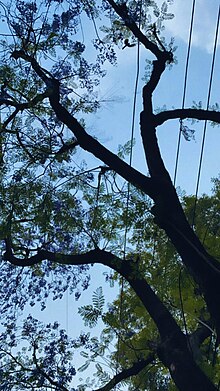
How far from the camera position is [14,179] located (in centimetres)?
647

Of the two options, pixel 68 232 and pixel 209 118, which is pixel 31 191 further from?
pixel 209 118

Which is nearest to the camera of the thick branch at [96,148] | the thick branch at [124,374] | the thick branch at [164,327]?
the thick branch at [164,327]

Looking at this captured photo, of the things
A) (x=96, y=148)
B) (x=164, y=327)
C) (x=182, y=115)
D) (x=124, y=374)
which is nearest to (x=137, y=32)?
(x=182, y=115)

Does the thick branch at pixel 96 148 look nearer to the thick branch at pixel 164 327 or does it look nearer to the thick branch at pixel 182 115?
the thick branch at pixel 182 115

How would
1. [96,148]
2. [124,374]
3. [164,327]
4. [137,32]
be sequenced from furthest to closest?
[137,32] < [124,374] < [96,148] < [164,327]

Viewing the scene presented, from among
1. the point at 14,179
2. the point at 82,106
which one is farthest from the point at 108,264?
the point at 82,106

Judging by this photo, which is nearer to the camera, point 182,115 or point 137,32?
point 182,115

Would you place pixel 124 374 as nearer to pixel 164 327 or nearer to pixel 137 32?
pixel 164 327

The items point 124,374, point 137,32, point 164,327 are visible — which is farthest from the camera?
point 137,32

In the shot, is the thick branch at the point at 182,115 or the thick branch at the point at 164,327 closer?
the thick branch at the point at 164,327

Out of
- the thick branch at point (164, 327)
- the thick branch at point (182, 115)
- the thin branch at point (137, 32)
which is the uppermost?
the thin branch at point (137, 32)

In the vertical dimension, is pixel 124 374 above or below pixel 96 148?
below

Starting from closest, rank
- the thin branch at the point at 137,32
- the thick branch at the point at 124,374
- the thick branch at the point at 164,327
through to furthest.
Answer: the thick branch at the point at 164,327
the thick branch at the point at 124,374
the thin branch at the point at 137,32

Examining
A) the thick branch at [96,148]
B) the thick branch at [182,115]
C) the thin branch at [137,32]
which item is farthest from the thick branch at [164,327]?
the thin branch at [137,32]
